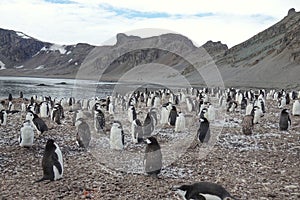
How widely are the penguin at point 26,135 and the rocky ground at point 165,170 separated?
18 cm

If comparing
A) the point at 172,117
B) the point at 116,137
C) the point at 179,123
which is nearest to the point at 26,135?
the point at 116,137

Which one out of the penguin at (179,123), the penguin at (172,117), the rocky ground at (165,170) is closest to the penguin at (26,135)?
the rocky ground at (165,170)

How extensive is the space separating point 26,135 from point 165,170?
4.64m

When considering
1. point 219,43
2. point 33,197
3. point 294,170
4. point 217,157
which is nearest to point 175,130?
point 217,157

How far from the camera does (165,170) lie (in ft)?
31.2

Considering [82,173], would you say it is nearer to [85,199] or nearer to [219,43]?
[85,199]

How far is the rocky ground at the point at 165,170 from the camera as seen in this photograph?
772 cm

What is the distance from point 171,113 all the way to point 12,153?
729 centimetres

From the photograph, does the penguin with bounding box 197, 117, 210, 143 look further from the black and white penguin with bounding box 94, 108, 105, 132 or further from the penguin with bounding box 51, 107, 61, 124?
the penguin with bounding box 51, 107, 61, 124

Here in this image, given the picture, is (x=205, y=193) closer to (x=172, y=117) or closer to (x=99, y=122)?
(x=99, y=122)

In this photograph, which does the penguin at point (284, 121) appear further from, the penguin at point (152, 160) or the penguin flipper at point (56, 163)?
the penguin flipper at point (56, 163)

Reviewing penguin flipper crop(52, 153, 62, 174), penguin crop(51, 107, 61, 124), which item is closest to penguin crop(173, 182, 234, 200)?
penguin flipper crop(52, 153, 62, 174)

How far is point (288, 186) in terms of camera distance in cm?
804

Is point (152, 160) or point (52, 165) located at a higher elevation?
point (152, 160)
